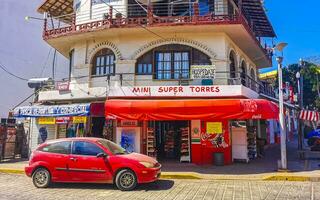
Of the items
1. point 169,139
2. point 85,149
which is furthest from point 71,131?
point 85,149

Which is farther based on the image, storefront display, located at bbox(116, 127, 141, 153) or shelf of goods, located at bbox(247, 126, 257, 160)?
shelf of goods, located at bbox(247, 126, 257, 160)

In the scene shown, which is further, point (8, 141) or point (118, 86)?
point (8, 141)

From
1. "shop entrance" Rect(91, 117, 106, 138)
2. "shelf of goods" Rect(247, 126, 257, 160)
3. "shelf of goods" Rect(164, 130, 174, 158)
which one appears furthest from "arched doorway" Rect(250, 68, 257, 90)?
"shop entrance" Rect(91, 117, 106, 138)

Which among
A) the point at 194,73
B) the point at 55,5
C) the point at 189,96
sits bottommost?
the point at 189,96

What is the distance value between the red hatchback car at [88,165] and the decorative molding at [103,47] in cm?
712

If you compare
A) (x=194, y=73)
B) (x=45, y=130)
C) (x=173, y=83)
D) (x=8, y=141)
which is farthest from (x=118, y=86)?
(x=8, y=141)

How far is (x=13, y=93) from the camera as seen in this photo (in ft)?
85.0

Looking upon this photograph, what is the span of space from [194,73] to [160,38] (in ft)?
9.19

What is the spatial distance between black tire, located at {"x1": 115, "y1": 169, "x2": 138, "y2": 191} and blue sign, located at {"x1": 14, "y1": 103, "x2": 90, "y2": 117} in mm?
5697

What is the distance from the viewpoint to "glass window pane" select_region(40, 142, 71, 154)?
11.3m

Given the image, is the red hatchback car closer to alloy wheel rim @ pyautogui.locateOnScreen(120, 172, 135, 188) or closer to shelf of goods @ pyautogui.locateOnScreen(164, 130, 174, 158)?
alloy wheel rim @ pyautogui.locateOnScreen(120, 172, 135, 188)

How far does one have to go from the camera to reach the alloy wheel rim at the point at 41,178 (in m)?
11.0

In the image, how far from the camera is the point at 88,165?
10.8m

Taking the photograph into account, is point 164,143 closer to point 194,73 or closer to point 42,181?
point 194,73
